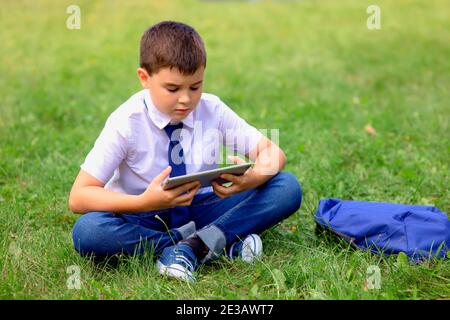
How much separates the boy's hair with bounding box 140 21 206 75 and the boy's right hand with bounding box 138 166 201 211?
467 millimetres

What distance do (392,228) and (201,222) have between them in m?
0.90

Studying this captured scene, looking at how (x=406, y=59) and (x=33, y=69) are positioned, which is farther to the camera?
(x=406, y=59)

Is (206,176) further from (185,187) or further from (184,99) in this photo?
(184,99)

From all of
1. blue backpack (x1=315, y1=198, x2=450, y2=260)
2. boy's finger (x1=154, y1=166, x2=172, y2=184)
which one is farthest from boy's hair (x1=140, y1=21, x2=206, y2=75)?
blue backpack (x1=315, y1=198, x2=450, y2=260)

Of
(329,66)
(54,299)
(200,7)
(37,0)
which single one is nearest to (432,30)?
(329,66)

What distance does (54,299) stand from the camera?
A: 95.3 inches

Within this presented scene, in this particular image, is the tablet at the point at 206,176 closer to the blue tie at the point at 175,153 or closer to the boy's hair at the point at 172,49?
the blue tie at the point at 175,153

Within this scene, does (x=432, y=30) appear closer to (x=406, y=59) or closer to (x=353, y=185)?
(x=406, y=59)

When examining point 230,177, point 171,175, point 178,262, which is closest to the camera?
point 178,262

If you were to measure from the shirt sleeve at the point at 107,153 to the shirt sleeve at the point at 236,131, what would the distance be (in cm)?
52

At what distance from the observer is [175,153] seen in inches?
113

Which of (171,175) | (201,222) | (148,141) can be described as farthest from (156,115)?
(201,222)

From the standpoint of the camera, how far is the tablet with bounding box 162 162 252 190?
2.50 meters

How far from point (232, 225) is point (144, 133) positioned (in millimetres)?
596
